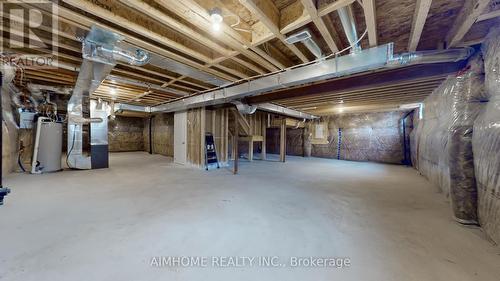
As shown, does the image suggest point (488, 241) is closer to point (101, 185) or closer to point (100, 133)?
point (101, 185)

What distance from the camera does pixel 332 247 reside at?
1.63 m

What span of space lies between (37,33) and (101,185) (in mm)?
2540

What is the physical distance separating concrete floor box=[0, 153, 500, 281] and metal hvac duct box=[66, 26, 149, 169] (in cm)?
191

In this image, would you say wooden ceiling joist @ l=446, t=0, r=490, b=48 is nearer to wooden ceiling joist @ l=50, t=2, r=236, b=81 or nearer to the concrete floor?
the concrete floor

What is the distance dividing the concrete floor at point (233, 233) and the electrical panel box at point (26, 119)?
259cm

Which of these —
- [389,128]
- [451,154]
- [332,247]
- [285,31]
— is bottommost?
[332,247]

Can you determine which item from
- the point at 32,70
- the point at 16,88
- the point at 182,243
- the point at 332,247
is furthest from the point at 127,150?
the point at 332,247

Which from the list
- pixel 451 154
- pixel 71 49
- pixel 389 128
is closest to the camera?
pixel 451 154

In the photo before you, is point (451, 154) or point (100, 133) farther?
point (100, 133)

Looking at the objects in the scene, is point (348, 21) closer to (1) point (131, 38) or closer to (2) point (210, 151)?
(1) point (131, 38)

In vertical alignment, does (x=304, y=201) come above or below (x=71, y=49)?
below

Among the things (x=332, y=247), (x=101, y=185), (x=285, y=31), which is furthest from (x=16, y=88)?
(x=332, y=247)

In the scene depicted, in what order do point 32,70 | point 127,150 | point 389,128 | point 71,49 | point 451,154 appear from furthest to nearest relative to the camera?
point 127,150, point 389,128, point 32,70, point 71,49, point 451,154

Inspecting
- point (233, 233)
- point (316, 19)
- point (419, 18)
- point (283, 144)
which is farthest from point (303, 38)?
point (283, 144)
